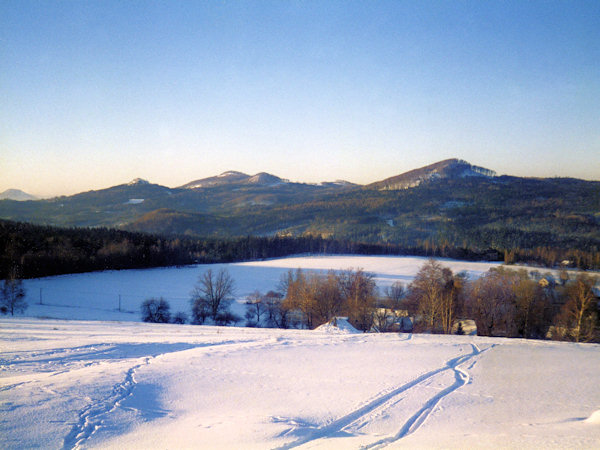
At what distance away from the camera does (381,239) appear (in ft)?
496

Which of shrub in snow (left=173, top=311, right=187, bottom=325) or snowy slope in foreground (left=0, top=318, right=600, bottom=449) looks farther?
shrub in snow (left=173, top=311, right=187, bottom=325)

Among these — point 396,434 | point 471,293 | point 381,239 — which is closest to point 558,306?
point 471,293

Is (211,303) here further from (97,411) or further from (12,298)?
(97,411)

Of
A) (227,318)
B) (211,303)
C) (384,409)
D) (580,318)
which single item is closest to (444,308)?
(580,318)

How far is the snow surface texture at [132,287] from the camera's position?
4575cm

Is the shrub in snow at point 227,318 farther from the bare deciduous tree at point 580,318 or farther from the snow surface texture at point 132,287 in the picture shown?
the bare deciduous tree at point 580,318

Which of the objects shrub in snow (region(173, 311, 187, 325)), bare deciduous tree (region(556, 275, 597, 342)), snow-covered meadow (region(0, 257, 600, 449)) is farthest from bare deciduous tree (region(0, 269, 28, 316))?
bare deciduous tree (region(556, 275, 597, 342))

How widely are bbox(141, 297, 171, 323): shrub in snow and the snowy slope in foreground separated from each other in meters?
30.7

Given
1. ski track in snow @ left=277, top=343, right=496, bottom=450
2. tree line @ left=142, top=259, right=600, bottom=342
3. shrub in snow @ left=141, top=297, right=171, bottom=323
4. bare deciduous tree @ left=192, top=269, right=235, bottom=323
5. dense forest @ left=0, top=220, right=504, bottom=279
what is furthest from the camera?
dense forest @ left=0, top=220, right=504, bottom=279

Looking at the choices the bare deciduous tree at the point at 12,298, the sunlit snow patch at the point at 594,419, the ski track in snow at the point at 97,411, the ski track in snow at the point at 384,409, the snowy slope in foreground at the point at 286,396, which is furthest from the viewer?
the bare deciduous tree at the point at 12,298

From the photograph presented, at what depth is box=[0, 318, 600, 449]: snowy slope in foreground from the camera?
21.5 feet

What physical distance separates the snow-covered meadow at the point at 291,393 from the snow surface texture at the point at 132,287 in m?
29.6

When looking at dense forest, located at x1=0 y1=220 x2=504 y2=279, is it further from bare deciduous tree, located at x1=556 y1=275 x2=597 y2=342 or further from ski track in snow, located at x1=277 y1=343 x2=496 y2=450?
bare deciduous tree, located at x1=556 y1=275 x2=597 y2=342

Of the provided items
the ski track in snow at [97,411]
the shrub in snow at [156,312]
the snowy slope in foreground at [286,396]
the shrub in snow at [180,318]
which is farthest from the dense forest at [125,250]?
the ski track in snow at [97,411]
